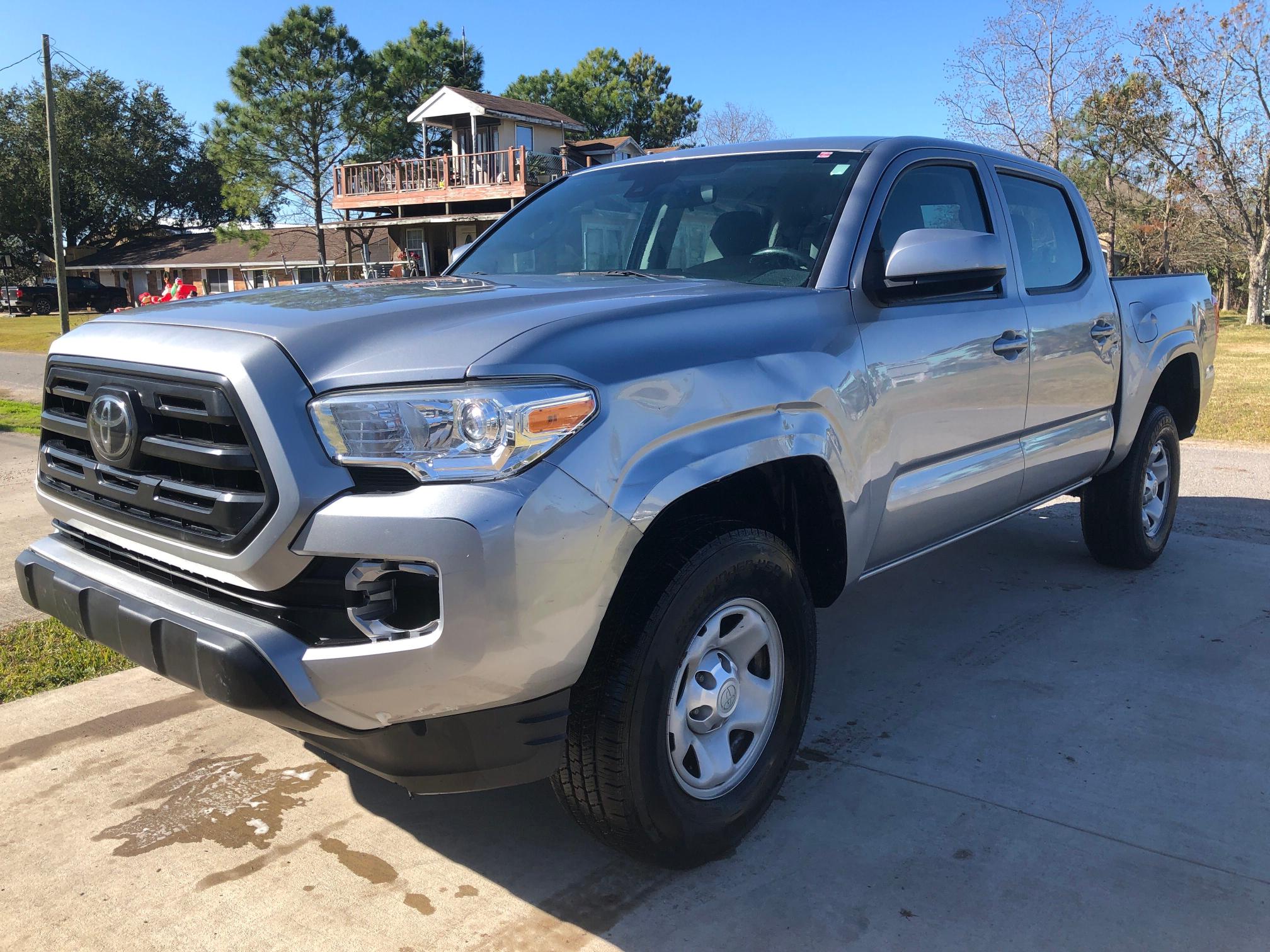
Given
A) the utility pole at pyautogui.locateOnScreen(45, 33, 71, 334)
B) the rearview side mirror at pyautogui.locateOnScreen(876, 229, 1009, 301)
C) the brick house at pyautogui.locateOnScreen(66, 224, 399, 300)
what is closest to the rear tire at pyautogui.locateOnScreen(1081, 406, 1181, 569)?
the rearview side mirror at pyautogui.locateOnScreen(876, 229, 1009, 301)

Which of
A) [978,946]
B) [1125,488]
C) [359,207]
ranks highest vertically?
[359,207]

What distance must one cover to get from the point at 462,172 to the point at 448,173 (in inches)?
19.2

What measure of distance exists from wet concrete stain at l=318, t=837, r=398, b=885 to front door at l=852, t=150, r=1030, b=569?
1.77 m

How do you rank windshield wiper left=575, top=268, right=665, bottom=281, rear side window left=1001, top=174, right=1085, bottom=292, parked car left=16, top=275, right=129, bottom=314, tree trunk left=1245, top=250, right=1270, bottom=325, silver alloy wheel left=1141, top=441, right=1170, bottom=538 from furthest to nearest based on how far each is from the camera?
parked car left=16, top=275, right=129, bottom=314, tree trunk left=1245, top=250, right=1270, bottom=325, silver alloy wheel left=1141, top=441, right=1170, bottom=538, rear side window left=1001, top=174, right=1085, bottom=292, windshield wiper left=575, top=268, right=665, bottom=281

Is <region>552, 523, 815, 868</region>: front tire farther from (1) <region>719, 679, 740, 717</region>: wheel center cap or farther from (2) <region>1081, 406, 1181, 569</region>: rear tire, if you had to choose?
(2) <region>1081, 406, 1181, 569</region>: rear tire

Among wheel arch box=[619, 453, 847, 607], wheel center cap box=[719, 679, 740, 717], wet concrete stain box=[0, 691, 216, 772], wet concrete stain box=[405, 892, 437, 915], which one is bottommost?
wet concrete stain box=[405, 892, 437, 915]

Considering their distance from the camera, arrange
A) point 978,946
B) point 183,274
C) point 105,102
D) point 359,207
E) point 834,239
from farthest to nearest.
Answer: point 105,102 → point 183,274 → point 359,207 → point 834,239 → point 978,946

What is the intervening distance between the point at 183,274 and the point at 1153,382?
198ft

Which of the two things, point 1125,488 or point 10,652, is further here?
point 1125,488

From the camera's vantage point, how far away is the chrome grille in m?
2.29

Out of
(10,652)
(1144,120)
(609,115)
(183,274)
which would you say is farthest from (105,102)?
(10,652)

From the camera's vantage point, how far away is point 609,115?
63.7m

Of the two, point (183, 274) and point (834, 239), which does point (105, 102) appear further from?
point (834, 239)

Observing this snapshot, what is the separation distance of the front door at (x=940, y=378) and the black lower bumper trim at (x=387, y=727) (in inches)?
57.2
